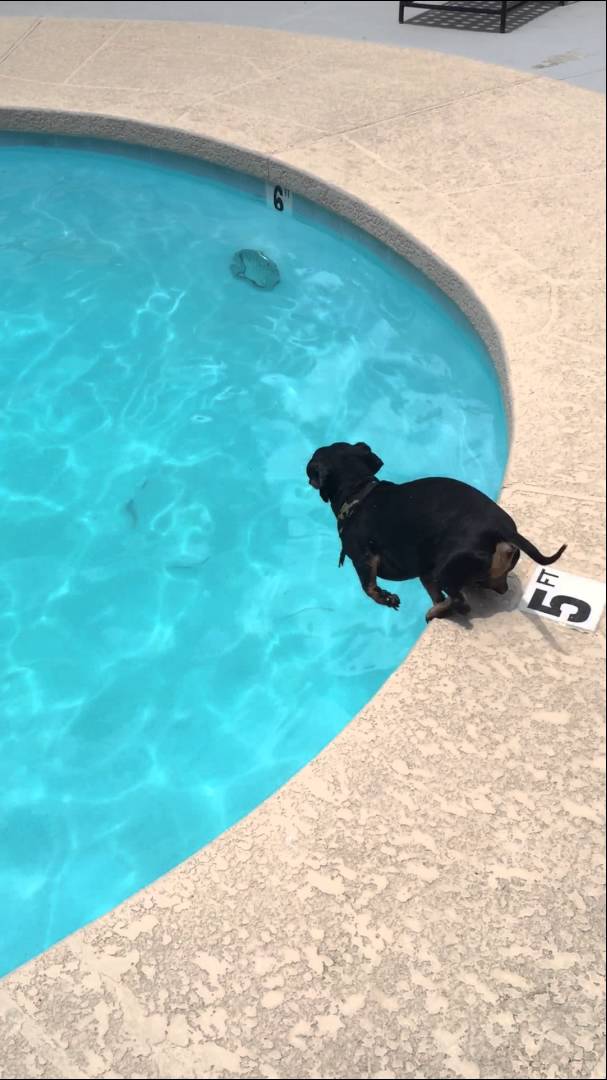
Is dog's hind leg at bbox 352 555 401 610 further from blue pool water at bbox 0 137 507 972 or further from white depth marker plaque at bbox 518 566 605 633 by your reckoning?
blue pool water at bbox 0 137 507 972

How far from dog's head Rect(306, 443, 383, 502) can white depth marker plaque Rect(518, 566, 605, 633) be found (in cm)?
70

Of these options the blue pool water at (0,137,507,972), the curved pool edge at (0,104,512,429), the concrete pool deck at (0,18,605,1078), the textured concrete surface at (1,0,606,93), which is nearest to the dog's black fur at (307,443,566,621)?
the concrete pool deck at (0,18,605,1078)

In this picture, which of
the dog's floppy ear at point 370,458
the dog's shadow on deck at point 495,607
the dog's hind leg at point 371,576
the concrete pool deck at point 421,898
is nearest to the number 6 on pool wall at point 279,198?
the concrete pool deck at point 421,898

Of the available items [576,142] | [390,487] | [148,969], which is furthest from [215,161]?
[148,969]

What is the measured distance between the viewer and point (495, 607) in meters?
3.26

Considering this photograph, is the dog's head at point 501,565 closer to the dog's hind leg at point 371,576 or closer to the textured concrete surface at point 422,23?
the dog's hind leg at point 371,576

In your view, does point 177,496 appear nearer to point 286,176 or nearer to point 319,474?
point 319,474

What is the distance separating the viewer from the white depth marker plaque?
10.5ft

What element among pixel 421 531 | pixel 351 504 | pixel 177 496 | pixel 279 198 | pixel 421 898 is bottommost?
pixel 177 496

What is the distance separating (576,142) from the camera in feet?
21.0

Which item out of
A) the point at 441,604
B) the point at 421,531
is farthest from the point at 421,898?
the point at 421,531

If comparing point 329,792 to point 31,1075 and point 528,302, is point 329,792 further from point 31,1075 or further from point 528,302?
point 528,302

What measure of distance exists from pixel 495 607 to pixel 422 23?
7518mm

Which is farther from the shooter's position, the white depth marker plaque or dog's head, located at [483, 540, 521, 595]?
the white depth marker plaque
